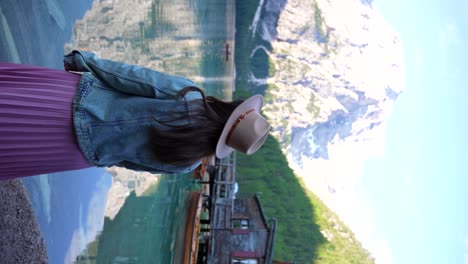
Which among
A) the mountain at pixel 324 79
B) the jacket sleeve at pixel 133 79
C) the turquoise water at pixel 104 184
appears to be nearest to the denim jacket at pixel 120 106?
the jacket sleeve at pixel 133 79

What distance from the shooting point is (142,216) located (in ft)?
17.0

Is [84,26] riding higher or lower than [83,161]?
higher

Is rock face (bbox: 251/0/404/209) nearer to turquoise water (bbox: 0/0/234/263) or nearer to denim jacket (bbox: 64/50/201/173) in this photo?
turquoise water (bbox: 0/0/234/263)

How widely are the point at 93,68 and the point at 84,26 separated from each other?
199 cm

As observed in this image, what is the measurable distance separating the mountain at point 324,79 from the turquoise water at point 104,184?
18208mm

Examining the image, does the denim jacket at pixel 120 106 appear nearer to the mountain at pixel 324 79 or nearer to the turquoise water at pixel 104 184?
the turquoise water at pixel 104 184

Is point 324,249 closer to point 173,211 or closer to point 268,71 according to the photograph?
point 173,211

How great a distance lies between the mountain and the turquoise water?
18208mm

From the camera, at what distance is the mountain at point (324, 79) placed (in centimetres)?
3166

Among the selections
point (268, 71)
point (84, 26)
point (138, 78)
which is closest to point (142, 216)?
point (84, 26)

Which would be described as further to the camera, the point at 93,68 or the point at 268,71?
the point at 268,71

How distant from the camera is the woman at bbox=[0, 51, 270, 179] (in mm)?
1555

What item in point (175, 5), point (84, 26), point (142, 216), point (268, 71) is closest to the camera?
point (84, 26)

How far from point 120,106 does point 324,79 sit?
42.0 meters
